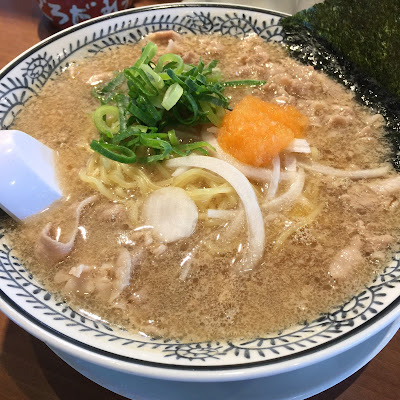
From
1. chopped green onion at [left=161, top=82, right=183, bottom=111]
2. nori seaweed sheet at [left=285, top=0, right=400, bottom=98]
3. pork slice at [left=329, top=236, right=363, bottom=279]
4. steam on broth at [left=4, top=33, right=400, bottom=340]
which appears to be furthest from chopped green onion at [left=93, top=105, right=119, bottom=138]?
nori seaweed sheet at [left=285, top=0, right=400, bottom=98]

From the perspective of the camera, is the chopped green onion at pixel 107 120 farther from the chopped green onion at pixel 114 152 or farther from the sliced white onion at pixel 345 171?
the sliced white onion at pixel 345 171

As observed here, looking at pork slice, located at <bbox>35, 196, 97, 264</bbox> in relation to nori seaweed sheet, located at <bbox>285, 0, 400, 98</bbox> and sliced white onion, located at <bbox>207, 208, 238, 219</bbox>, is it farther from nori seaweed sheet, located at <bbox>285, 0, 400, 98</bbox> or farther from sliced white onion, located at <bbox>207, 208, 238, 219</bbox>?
nori seaweed sheet, located at <bbox>285, 0, 400, 98</bbox>

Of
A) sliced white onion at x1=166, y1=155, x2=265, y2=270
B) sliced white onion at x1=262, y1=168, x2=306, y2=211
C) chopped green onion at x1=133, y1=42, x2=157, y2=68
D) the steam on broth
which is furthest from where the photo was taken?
chopped green onion at x1=133, y1=42, x2=157, y2=68

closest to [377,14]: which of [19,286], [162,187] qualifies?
[162,187]

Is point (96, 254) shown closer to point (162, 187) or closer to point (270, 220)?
point (162, 187)

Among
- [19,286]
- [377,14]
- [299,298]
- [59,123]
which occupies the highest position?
[377,14]

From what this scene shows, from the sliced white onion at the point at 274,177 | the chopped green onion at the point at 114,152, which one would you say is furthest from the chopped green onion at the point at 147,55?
the sliced white onion at the point at 274,177
